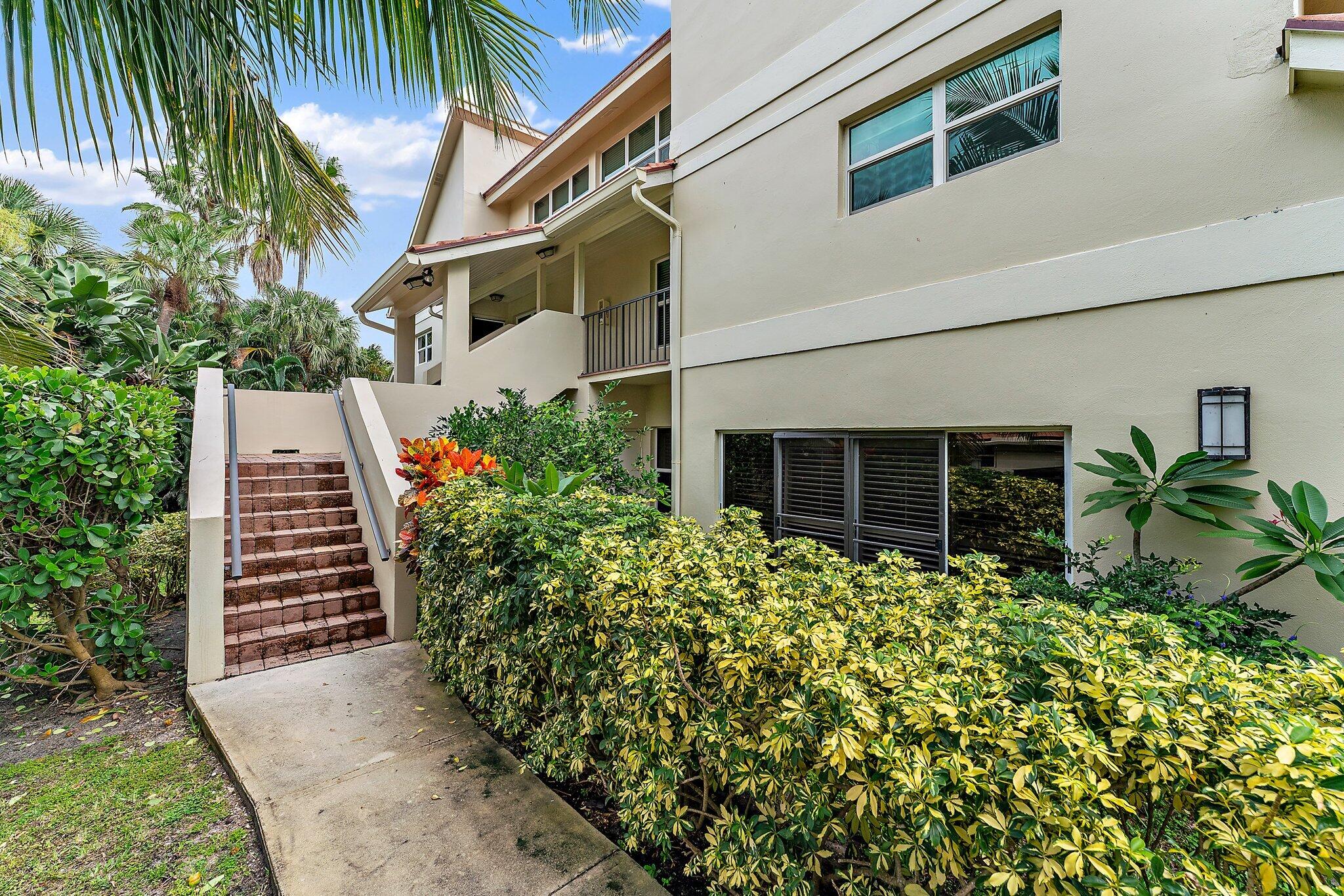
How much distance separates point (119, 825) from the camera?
11.0 ft

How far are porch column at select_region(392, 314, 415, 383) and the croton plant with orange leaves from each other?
9323mm

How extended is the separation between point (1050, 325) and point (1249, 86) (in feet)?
5.98

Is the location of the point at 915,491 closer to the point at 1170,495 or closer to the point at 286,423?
the point at 1170,495

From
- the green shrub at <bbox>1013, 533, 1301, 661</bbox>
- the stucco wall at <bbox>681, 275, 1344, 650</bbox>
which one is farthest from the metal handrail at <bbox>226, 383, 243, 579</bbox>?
the green shrub at <bbox>1013, 533, 1301, 661</bbox>

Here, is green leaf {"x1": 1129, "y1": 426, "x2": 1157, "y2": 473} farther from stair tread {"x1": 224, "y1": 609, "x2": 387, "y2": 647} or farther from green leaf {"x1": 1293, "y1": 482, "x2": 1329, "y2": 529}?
stair tread {"x1": 224, "y1": 609, "x2": 387, "y2": 647}

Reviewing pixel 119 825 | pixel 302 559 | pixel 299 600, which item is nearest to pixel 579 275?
pixel 302 559

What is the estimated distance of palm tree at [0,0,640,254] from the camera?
2.22 metres

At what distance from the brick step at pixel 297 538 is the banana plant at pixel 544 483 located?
322 centimetres

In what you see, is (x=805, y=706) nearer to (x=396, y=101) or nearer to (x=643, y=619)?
(x=643, y=619)

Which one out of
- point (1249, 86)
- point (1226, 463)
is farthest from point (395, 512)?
point (1249, 86)

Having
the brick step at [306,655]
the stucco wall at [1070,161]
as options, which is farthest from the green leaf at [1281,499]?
the brick step at [306,655]

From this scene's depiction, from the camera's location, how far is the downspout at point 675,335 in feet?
26.7

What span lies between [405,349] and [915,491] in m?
13.0

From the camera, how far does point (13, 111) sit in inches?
78.2
